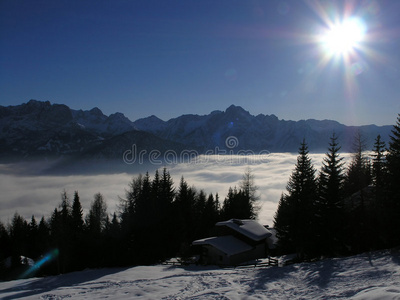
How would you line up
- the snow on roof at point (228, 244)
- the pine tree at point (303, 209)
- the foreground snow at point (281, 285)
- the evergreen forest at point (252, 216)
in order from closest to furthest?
the foreground snow at point (281, 285) → the evergreen forest at point (252, 216) → the pine tree at point (303, 209) → the snow on roof at point (228, 244)

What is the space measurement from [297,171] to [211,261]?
46.5 ft

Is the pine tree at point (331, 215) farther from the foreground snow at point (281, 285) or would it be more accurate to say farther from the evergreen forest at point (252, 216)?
the foreground snow at point (281, 285)

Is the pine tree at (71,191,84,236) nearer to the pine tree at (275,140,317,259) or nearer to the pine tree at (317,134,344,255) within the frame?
the pine tree at (275,140,317,259)

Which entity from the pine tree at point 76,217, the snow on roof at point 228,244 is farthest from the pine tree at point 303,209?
the pine tree at point 76,217

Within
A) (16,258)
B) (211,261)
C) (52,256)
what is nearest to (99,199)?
(16,258)

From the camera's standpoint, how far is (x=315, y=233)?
26.2 metres

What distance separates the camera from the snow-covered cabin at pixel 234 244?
30.6 metres

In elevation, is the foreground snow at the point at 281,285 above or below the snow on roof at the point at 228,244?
above

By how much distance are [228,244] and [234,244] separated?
0.96m

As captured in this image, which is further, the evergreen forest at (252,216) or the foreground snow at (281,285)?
the evergreen forest at (252,216)

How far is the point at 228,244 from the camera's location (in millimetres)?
32062

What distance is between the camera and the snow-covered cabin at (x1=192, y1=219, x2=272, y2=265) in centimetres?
3062

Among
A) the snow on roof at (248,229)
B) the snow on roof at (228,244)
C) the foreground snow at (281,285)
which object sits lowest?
the snow on roof at (228,244)

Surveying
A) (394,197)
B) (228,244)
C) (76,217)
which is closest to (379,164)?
(394,197)
